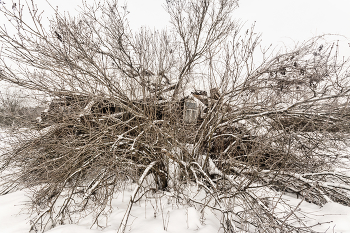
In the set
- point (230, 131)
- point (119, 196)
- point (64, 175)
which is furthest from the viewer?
point (230, 131)

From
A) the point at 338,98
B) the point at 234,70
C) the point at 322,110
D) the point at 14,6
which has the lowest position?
the point at 322,110

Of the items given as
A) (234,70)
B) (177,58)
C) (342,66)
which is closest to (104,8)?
(177,58)

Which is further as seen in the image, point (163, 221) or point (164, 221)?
point (164, 221)

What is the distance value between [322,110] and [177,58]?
785 centimetres

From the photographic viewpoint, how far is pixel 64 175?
3668 mm

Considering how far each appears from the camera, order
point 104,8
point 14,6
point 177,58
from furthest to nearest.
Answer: point 177,58, point 104,8, point 14,6

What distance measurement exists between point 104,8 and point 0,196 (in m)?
8.59

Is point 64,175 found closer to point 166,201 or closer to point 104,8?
point 166,201

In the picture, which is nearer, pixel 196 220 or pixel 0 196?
pixel 196 220

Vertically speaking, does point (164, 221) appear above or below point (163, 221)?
below

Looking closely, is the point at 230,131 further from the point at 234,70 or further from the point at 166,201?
the point at 166,201

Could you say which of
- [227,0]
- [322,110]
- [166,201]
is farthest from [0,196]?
[227,0]

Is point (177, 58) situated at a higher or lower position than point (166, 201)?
higher

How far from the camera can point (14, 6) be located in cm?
397
